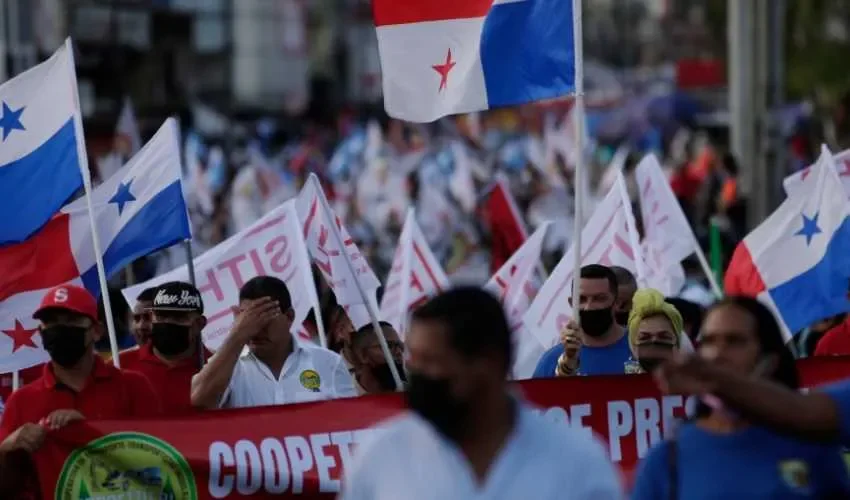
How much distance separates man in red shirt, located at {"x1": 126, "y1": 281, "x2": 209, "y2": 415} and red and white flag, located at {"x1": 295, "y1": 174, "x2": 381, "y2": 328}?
1.25 meters

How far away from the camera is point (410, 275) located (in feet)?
39.3

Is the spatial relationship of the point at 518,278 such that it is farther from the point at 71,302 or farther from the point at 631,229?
the point at 71,302

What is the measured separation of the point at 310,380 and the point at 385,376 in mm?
857

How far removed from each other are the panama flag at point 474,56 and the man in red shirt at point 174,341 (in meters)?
1.68

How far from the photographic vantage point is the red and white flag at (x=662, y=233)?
473 inches

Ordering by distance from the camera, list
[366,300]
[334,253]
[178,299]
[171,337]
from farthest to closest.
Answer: [334,253], [366,300], [171,337], [178,299]

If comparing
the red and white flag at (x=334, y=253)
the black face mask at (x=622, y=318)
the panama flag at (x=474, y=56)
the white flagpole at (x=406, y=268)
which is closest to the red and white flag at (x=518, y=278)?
the white flagpole at (x=406, y=268)

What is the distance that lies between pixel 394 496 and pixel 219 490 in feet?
9.53

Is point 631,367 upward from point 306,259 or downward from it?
downward

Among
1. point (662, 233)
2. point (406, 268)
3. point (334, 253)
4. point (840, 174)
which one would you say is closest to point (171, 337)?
point (334, 253)

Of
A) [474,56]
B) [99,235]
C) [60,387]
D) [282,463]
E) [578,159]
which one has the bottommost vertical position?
[282,463]

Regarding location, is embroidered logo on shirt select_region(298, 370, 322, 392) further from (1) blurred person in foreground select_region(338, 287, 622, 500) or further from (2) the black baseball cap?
(1) blurred person in foreground select_region(338, 287, 622, 500)

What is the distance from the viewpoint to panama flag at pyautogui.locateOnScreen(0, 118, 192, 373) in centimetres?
917

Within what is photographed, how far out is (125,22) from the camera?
174 ft
